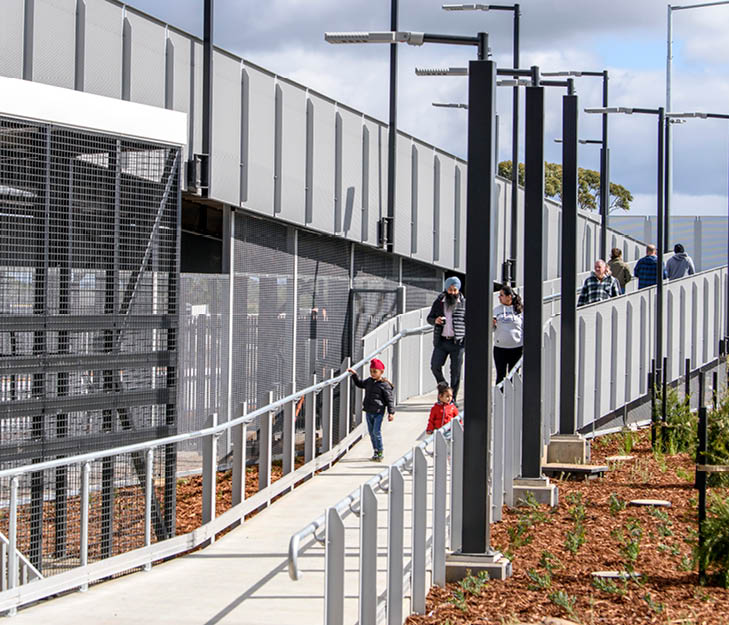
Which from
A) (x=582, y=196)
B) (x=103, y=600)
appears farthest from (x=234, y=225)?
(x=582, y=196)

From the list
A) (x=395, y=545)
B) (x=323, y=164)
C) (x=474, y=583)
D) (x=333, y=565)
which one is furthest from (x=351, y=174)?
(x=333, y=565)

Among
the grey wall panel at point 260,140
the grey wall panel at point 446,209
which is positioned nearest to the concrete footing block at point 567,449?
the grey wall panel at point 260,140

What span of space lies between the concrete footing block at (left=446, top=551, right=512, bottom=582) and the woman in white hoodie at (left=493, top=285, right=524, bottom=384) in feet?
27.7

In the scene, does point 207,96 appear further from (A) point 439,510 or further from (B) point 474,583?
(B) point 474,583

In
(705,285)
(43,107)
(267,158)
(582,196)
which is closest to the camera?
(43,107)

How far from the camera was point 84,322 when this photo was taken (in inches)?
468

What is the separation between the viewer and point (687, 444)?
57.2ft

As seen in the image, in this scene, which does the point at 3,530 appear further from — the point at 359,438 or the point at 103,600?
the point at 359,438

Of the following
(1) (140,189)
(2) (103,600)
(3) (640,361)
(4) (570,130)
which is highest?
(4) (570,130)

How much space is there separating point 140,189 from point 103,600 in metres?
4.32

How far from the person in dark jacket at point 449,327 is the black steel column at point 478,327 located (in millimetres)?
8458

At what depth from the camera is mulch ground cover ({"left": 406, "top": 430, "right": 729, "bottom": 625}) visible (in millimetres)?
8242

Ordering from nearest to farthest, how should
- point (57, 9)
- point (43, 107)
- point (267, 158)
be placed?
point (43, 107) < point (57, 9) < point (267, 158)

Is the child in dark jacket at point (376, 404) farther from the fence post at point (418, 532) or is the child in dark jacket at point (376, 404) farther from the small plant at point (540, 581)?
the fence post at point (418, 532)
